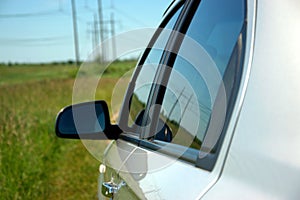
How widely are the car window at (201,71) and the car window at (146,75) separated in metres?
0.35

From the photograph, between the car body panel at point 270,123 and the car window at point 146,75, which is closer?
the car body panel at point 270,123

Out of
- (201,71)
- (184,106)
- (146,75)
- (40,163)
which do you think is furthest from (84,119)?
(40,163)

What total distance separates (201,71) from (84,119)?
3.53ft

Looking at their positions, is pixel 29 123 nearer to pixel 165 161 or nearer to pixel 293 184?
pixel 165 161

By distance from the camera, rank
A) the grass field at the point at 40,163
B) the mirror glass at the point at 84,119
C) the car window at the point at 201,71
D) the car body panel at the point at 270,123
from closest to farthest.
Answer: the car body panel at the point at 270,123, the car window at the point at 201,71, the mirror glass at the point at 84,119, the grass field at the point at 40,163

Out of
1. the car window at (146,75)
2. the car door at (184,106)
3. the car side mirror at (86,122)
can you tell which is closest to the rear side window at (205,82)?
the car door at (184,106)

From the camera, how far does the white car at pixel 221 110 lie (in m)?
1.09

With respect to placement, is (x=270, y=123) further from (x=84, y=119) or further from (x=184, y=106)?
(x=84, y=119)

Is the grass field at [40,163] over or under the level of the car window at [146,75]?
under

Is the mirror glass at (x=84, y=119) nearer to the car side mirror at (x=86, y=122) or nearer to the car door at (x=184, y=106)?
the car side mirror at (x=86, y=122)

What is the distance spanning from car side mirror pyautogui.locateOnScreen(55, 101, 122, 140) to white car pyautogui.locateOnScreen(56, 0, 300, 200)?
0.25m

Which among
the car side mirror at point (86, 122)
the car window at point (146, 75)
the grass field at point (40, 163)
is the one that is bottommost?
the grass field at point (40, 163)

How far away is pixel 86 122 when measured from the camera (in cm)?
260

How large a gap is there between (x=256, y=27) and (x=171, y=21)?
4.01 feet
